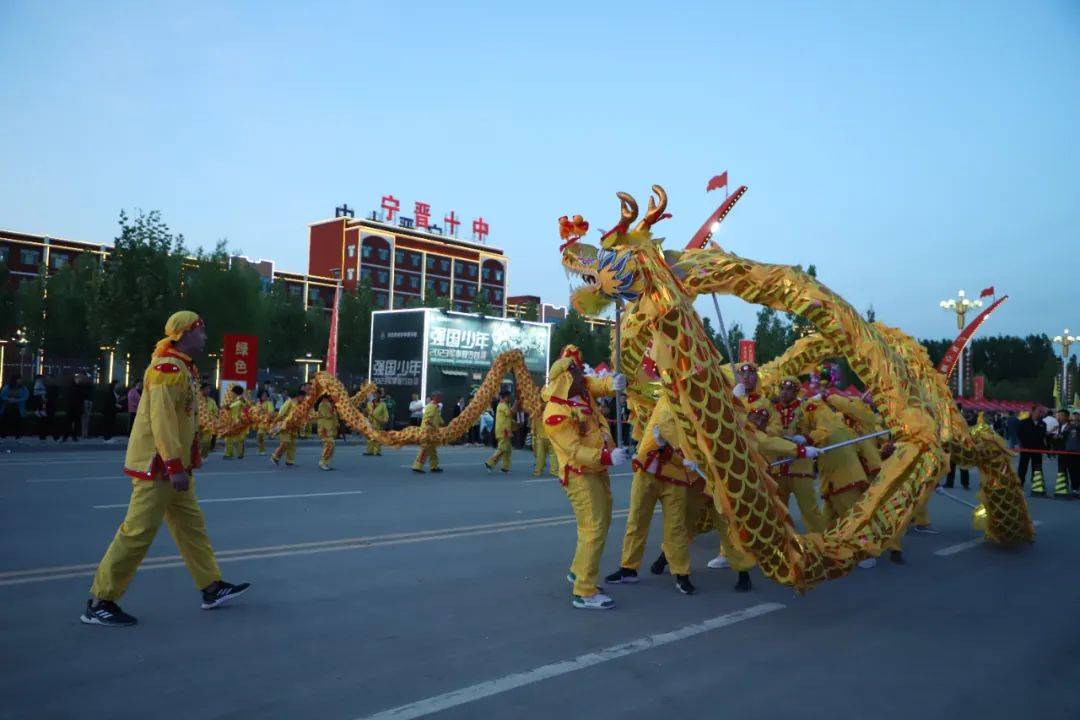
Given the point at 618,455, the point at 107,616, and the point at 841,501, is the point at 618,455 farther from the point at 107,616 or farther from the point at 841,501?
the point at 841,501

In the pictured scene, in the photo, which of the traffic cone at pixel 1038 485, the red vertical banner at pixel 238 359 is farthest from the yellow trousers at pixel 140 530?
the red vertical banner at pixel 238 359

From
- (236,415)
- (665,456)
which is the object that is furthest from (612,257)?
(236,415)

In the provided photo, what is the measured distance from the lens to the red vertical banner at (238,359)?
70.8 ft

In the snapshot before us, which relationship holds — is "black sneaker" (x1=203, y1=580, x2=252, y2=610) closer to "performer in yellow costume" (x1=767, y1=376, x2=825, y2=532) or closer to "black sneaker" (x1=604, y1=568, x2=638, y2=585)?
"black sneaker" (x1=604, y1=568, x2=638, y2=585)

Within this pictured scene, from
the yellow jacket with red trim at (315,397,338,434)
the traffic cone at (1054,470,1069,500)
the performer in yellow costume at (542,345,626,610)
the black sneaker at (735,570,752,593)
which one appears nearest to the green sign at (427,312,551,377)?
the yellow jacket with red trim at (315,397,338,434)

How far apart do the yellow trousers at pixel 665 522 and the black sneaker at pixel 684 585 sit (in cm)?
4

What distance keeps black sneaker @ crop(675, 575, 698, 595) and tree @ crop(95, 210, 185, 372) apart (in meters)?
26.2

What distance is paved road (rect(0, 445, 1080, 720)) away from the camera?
416 cm

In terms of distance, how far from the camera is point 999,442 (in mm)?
8867

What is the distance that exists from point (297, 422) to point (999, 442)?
41.8 feet

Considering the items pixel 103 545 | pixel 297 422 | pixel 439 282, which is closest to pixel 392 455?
pixel 297 422

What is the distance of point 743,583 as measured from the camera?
689 cm

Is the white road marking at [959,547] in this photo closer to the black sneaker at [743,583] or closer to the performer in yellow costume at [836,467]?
the performer in yellow costume at [836,467]

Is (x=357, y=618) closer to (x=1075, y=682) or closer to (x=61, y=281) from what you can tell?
(x=1075, y=682)
